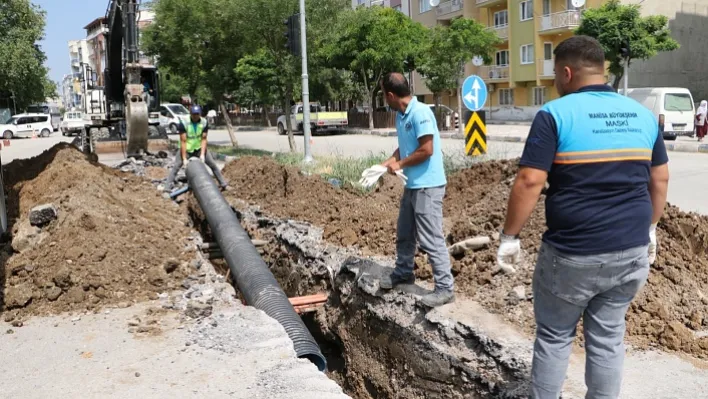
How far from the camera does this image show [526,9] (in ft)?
126

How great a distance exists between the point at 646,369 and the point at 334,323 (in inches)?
110

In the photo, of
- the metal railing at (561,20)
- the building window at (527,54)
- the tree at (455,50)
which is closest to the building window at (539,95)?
the building window at (527,54)

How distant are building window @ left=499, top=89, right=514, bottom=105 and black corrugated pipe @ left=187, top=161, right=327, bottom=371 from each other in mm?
34345

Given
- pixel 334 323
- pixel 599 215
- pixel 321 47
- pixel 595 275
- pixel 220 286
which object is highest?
pixel 321 47

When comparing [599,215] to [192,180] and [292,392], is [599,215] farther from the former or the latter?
[192,180]

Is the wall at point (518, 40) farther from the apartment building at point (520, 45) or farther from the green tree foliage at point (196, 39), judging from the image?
the green tree foliage at point (196, 39)

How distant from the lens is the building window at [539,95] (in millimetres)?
38219

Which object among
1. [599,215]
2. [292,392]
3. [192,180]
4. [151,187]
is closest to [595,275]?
[599,215]

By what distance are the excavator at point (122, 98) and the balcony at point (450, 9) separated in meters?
27.9

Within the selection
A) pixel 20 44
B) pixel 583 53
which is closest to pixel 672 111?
pixel 583 53

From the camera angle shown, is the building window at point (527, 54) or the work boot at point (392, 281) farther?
the building window at point (527, 54)

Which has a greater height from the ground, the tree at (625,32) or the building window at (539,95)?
the tree at (625,32)

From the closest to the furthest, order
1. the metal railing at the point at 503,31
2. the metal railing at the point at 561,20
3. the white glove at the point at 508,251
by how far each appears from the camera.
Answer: the white glove at the point at 508,251 < the metal railing at the point at 561,20 < the metal railing at the point at 503,31

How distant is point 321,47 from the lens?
63.5 ft
